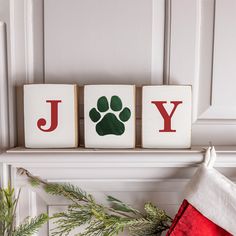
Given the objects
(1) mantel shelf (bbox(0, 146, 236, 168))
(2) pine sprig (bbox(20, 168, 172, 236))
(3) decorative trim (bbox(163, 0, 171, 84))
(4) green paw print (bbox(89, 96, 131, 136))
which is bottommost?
(2) pine sprig (bbox(20, 168, 172, 236))

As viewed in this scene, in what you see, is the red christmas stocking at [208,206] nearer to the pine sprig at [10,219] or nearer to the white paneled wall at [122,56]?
A: the white paneled wall at [122,56]

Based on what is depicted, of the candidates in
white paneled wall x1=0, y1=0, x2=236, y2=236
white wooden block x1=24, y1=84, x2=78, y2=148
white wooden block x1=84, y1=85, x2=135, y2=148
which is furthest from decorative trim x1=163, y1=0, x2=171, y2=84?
white wooden block x1=24, y1=84, x2=78, y2=148

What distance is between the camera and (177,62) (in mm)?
743

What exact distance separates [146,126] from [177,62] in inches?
6.8

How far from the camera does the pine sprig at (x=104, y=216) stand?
675 millimetres

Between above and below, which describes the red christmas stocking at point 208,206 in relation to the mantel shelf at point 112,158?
below

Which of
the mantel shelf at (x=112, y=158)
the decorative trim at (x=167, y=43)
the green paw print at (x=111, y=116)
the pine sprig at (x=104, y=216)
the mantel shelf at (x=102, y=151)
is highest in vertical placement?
the decorative trim at (x=167, y=43)

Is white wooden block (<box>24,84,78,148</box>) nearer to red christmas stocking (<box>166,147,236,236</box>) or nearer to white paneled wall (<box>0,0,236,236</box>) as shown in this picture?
white paneled wall (<box>0,0,236,236</box>)

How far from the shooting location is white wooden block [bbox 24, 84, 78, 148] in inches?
27.1

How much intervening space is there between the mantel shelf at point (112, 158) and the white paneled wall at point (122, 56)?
6 cm

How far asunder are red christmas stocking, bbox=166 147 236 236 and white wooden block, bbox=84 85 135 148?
0.16m

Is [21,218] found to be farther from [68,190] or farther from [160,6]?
[160,6]

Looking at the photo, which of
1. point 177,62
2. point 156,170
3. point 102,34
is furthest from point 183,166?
point 102,34

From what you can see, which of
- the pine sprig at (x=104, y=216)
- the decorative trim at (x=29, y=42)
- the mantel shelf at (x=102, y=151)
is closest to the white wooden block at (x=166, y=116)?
the mantel shelf at (x=102, y=151)
